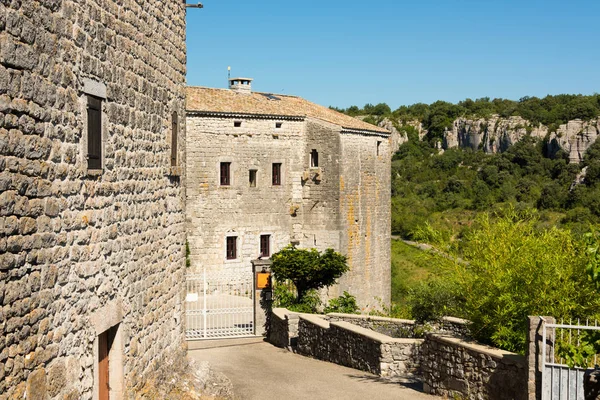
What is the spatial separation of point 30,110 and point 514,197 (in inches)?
2135

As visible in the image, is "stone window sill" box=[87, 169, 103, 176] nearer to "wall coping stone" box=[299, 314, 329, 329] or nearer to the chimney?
"wall coping stone" box=[299, 314, 329, 329]

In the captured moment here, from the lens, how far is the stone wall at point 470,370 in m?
9.42

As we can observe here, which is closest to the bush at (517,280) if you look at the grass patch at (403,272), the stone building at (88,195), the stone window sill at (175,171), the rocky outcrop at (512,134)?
the stone building at (88,195)

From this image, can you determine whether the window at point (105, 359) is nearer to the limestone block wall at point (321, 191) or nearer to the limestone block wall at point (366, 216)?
the limestone block wall at point (366, 216)

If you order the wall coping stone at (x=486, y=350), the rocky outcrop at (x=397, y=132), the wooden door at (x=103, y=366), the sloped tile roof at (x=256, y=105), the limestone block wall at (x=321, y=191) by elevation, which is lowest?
the wall coping stone at (x=486, y=350)

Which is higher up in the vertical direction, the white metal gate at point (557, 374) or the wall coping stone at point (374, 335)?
the white metal gate at point (557, 374)

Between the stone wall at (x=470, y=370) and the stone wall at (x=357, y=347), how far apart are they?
0.62 m

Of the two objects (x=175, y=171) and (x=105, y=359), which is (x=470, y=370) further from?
(x=105, y=359)

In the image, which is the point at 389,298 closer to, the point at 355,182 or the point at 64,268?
the point at 355,182

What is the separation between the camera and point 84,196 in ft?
20.2

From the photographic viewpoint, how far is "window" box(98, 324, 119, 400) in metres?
6.89

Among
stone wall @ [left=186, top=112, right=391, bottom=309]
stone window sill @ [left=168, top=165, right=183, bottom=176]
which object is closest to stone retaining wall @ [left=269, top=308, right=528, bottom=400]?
stone window sill @ [left=168, top=165, right=183, bottom=176]

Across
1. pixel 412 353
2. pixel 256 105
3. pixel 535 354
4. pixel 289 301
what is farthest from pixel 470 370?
pixel 256 105

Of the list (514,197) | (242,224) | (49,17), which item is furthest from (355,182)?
(514,197)
